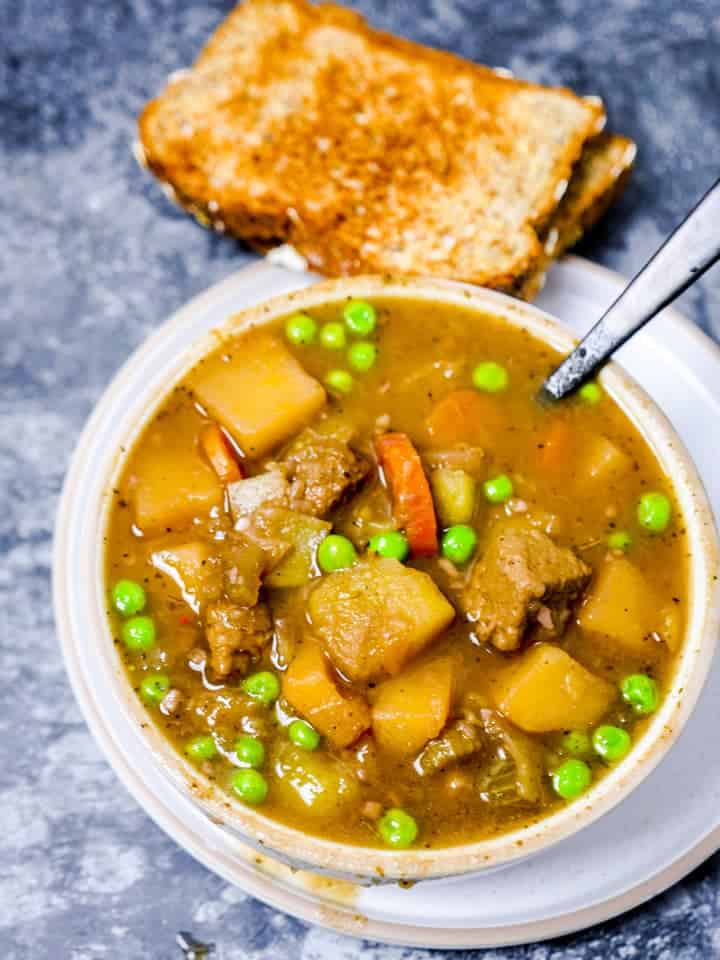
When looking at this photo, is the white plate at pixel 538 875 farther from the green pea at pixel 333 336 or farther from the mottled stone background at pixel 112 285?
the green pea at pixel 333 336

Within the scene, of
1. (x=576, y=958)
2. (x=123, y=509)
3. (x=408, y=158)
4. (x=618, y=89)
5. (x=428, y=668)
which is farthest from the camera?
(x=618, y=89)

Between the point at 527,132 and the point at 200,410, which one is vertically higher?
the point at 527,132

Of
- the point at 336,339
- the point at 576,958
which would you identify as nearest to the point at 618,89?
the point at 336,339

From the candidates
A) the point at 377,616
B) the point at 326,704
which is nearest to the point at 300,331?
the point at 377,616

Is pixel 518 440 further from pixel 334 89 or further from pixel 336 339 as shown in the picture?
pixel 334 89

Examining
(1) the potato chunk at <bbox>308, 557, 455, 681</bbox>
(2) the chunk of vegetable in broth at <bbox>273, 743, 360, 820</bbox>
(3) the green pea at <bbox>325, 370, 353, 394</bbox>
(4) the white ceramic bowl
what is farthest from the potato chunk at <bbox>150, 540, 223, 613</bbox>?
(3) the green pea at <bbox>325, 370, 353, 394</bbox>

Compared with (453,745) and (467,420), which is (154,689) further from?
(467,420)

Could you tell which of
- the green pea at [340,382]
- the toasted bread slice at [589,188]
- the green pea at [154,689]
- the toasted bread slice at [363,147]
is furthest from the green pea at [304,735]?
the toasted bread slice at [589,188]
